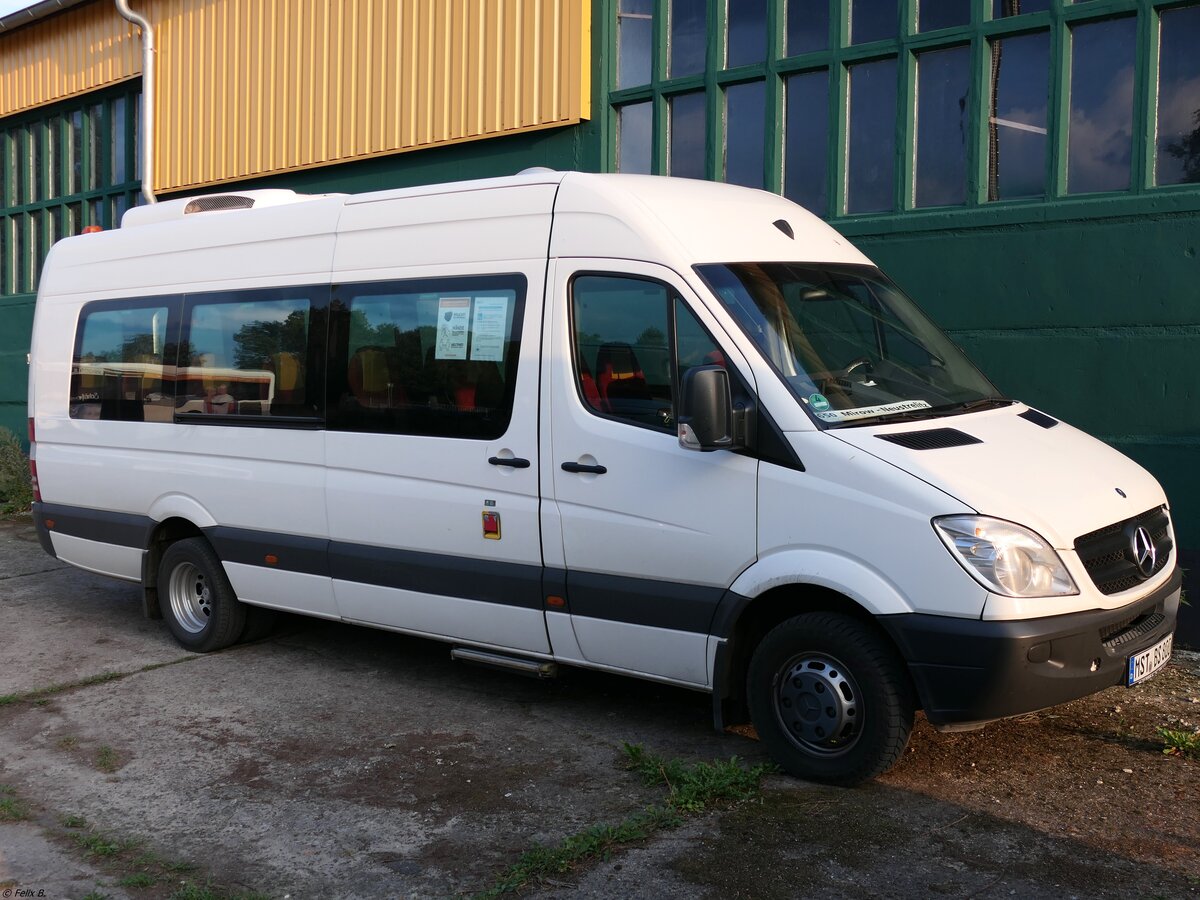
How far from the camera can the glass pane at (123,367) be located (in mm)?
7672

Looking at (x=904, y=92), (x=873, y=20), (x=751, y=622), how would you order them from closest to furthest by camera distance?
(x=751, y=622) < (x=904, y=92) < (x=873, y=20)

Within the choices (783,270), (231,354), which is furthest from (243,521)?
(783,270)

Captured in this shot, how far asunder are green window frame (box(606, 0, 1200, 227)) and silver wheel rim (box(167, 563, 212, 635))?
14.6ft

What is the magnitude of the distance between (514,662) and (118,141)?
11.5 m

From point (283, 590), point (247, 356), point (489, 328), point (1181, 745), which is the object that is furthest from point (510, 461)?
point (1181, 745)

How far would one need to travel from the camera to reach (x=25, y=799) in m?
5.22

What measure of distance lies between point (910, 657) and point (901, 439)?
832 mm

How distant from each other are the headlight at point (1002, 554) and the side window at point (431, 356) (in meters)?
2.18

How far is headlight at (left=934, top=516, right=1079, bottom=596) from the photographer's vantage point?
460 cm

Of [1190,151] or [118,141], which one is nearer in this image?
[1190,151]

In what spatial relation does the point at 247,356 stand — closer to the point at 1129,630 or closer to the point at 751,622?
the point at 751,622

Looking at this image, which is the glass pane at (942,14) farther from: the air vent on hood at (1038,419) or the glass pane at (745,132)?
the air vent on hood at (1038,419)

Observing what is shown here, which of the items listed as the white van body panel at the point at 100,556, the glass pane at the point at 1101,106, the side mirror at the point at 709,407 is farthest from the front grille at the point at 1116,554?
the white van body panel at the point at 100,556

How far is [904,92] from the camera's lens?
27.4 feet
